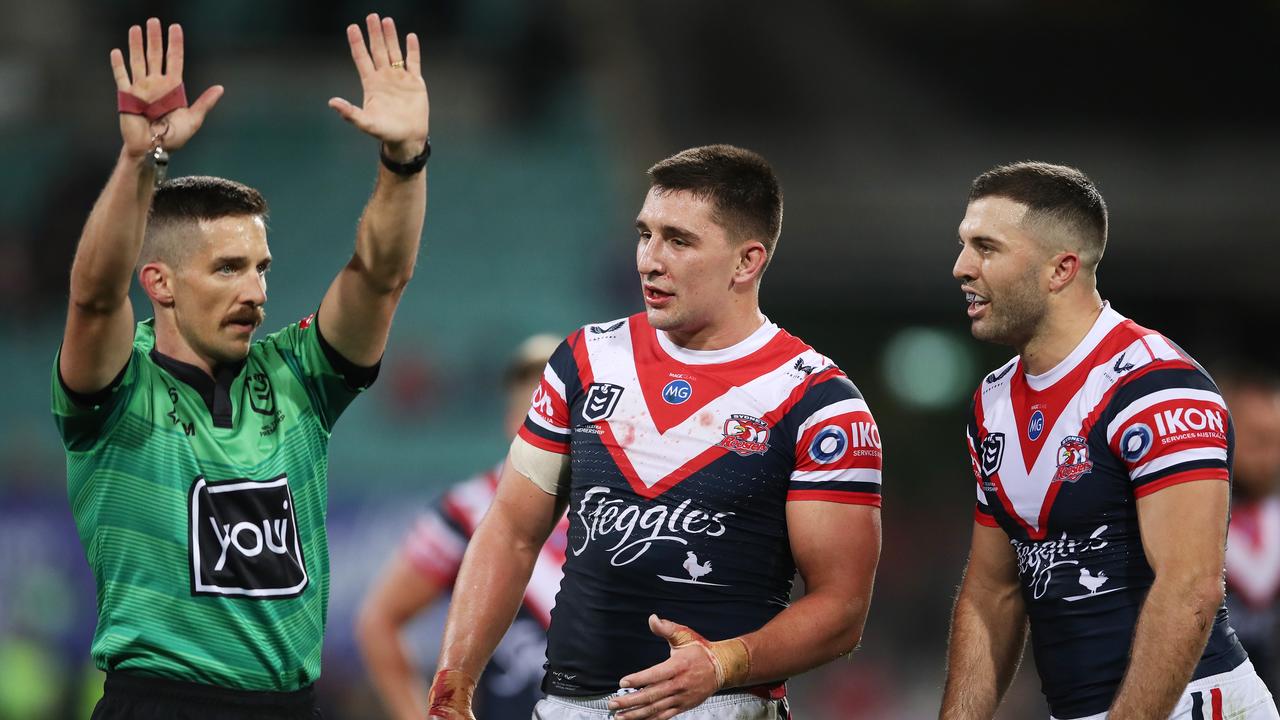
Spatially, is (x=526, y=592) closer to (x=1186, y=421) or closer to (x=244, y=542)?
(x=244, y=542)

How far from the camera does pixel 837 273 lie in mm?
18062

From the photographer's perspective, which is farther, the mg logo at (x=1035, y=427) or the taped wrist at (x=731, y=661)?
the mg logo at (x=1035, y=427)

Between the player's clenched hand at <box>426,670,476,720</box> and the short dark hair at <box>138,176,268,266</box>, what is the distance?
1444mm

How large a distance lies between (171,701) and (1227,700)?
2.96 meters

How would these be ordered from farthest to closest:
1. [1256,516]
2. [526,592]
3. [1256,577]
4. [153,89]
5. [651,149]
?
[651,149] → [1256,516] → [1256,577] → [526,592] → [153,89]

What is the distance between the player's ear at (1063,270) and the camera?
14.4 ft

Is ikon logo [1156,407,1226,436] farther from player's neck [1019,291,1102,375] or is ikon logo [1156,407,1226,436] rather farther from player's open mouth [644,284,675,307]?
player's open mouth [644,284,675,307]

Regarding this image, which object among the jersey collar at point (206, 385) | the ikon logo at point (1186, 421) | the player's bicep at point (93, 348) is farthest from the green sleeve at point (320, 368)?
the ikon logo at point (1186, 421)

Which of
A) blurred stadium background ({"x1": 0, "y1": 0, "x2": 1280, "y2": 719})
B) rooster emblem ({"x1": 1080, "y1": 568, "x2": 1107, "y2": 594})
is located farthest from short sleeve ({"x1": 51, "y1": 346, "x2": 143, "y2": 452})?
blurred stadium background ({"x1": 0, "y1": 0, "x2": 1280, "y2": 719})

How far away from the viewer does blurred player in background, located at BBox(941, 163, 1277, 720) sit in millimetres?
3973

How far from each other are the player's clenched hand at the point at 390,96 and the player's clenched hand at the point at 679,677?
1.52m

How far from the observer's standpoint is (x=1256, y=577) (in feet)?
23.0

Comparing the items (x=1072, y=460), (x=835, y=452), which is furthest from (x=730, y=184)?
(x=1072, y=460)

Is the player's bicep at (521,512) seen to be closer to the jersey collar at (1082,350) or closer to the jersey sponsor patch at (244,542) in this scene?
the jersey sponsor patch at (244,542)
